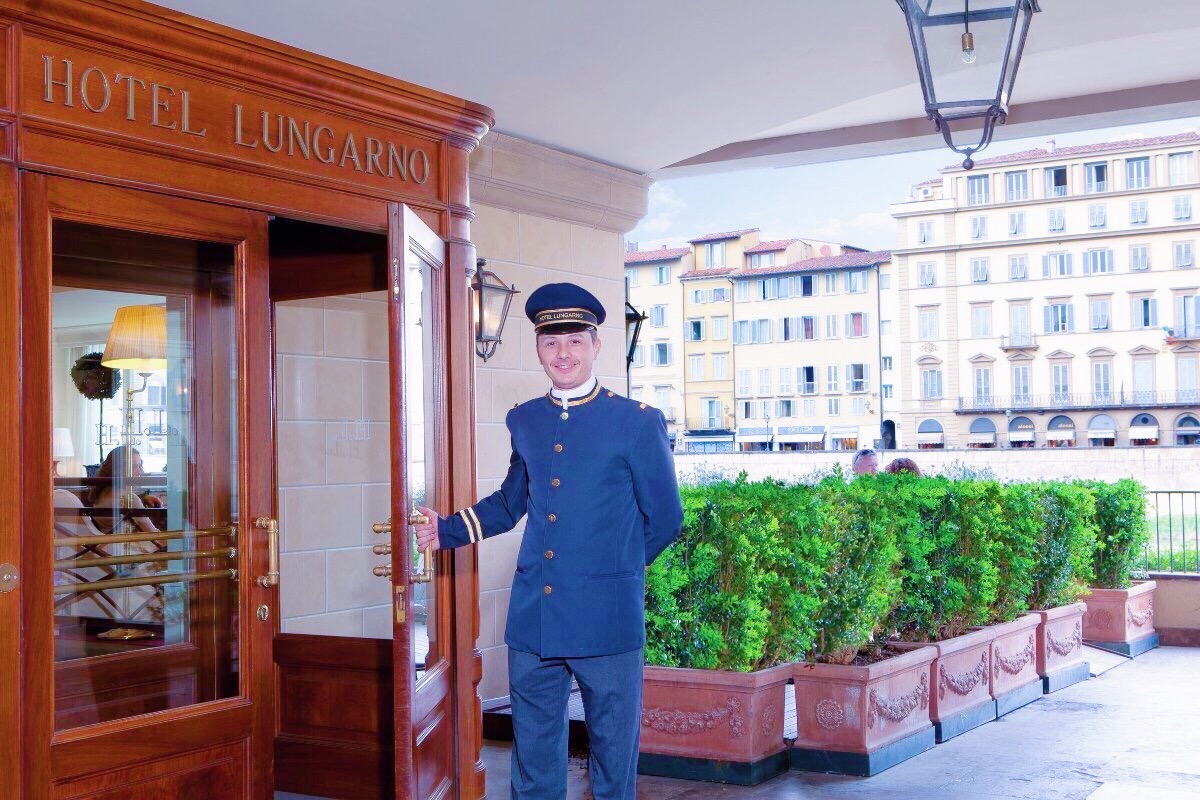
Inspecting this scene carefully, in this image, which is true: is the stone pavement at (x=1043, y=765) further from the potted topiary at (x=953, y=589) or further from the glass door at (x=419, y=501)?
the glass door at (x=419, y=501)

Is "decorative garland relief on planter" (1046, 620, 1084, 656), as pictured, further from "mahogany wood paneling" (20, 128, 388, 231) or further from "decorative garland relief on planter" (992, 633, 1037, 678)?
"mahogany wood paneling" (20, 128, 388, 231)

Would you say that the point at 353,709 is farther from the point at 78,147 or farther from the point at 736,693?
the point at 78,147

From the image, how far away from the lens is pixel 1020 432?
2793 inches

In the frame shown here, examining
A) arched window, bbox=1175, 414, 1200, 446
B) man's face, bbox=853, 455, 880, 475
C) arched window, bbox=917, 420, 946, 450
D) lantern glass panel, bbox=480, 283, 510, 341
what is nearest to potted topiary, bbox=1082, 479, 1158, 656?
man's face, bbox=853, 455, 880, 475

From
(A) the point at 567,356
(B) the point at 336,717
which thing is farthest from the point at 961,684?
(A) the point at 567,356

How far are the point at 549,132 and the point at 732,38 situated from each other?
1.31m

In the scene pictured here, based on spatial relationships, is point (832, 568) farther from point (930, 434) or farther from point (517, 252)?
point (930, 434)

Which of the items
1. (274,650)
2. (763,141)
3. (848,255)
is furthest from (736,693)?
(848,255)

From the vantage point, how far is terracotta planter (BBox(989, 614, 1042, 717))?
229 inches

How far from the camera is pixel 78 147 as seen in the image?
278 cm

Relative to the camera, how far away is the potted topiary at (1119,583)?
7.57m

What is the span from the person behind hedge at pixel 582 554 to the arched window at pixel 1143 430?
229ft

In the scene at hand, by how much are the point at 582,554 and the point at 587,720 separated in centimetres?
42

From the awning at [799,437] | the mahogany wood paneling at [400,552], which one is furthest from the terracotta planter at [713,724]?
the awning at [799,437]
